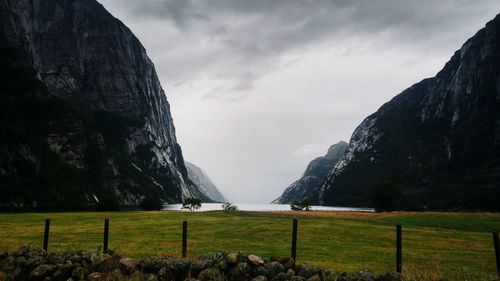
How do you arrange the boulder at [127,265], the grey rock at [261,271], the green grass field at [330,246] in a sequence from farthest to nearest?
the green grass field at [330,246]
the boulder at [127,265]
the grey rock at [261,271]

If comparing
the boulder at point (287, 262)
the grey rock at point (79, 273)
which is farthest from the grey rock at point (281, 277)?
the grey rock at point (79, 273)

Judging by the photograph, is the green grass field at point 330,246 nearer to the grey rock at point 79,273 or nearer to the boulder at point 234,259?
the boulder at point 234,259

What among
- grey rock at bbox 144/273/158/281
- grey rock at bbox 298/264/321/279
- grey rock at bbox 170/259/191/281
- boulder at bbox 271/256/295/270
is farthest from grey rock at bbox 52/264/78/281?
grey rock at bbox 298/264/321/279

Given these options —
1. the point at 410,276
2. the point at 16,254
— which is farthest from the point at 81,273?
the point at 410,276

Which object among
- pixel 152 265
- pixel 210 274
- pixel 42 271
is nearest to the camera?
pixel 210 274

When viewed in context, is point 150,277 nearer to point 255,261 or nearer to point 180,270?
point 180,270

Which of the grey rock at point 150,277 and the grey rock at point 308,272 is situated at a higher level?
the grey rock at point 308,272

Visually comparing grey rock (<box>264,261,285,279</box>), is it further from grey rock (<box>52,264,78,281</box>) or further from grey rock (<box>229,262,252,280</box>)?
grey rock (<box>52,264,78,281</box>)

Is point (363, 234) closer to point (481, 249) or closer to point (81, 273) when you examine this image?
point (481, 249)

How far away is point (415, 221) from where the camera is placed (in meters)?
79.9

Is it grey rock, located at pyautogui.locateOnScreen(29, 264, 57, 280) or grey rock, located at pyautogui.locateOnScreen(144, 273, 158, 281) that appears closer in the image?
grey rock, located at pyautogui.locateOnScreen(144, 273, 158, 281)

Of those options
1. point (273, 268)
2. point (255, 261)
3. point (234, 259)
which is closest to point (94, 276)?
point (234, 259)

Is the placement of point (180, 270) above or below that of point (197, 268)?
below

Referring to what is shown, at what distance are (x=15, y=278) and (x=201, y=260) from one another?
991 cm
